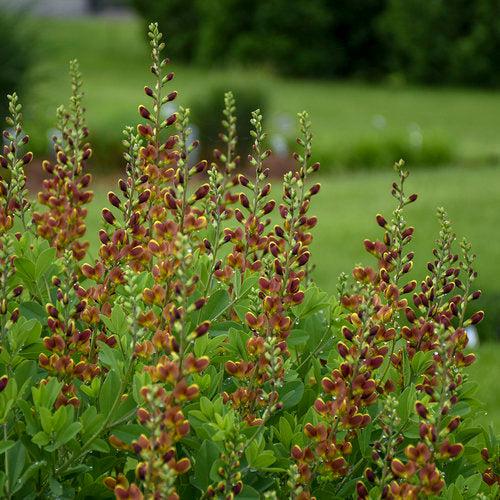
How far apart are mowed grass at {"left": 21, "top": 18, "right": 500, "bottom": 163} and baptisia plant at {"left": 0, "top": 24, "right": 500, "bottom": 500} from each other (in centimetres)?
873

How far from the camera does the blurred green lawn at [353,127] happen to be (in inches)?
323

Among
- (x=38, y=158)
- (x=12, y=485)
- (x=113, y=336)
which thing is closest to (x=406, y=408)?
(x=113, y=336)

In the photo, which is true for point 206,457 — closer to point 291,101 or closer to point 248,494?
point 248,494

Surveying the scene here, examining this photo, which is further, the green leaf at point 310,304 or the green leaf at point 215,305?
the green leaf at point 310,304

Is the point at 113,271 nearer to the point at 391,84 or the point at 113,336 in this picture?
the point at 113,336

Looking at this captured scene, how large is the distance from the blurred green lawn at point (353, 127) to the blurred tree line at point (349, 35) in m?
0.51

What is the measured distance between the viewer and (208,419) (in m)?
2.01

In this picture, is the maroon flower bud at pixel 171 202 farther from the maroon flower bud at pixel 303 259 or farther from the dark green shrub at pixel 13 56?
the dark green shrub at pixel 13 56

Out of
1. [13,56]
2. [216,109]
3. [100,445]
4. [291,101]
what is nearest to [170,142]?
[100,445]

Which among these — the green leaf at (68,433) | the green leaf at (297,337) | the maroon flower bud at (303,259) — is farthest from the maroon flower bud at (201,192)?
the green leaf at (68,433)

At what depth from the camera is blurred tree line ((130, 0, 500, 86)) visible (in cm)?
1833

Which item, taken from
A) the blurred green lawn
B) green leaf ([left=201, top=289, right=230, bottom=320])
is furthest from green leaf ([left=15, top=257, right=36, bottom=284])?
the blurred green lawn

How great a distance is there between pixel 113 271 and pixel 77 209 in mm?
247

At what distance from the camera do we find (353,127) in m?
15.5
